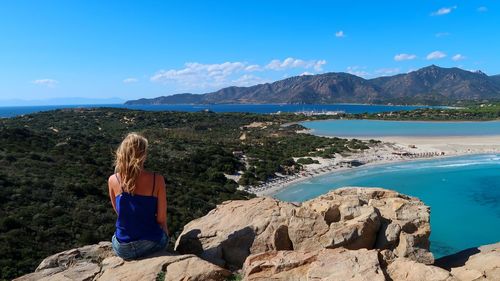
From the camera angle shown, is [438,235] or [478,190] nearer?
[438,235]

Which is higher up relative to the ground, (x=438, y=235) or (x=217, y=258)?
(x=217, y=258)

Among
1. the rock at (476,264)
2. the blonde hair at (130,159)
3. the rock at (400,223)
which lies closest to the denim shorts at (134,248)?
the blonde hair at (130,159)

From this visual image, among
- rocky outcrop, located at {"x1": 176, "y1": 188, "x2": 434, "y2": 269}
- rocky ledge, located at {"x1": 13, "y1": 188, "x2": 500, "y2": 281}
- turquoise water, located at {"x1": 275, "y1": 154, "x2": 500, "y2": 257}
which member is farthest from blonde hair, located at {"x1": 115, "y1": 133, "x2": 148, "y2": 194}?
turquoise water, located at {"x1": 275, "y1": 154, "x2": 500, "y2": 257}

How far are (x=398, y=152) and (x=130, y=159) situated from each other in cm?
6101

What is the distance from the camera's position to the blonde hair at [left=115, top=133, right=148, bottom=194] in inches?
224

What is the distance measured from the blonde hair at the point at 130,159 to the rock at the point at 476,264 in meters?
4.98

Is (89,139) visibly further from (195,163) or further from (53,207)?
(53,207)

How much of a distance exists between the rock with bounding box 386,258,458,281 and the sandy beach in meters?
31.3

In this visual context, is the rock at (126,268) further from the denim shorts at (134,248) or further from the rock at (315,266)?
the rock at (315,266)

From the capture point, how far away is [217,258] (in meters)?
6.96

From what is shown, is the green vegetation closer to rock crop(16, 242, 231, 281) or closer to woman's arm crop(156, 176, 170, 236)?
woman's arm crop(156, 176, 170, 236)

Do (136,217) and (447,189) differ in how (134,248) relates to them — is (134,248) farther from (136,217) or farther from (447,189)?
(447,189)

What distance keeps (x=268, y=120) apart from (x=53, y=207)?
10155 centimetres

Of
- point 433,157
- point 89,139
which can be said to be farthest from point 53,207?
point 433,157
